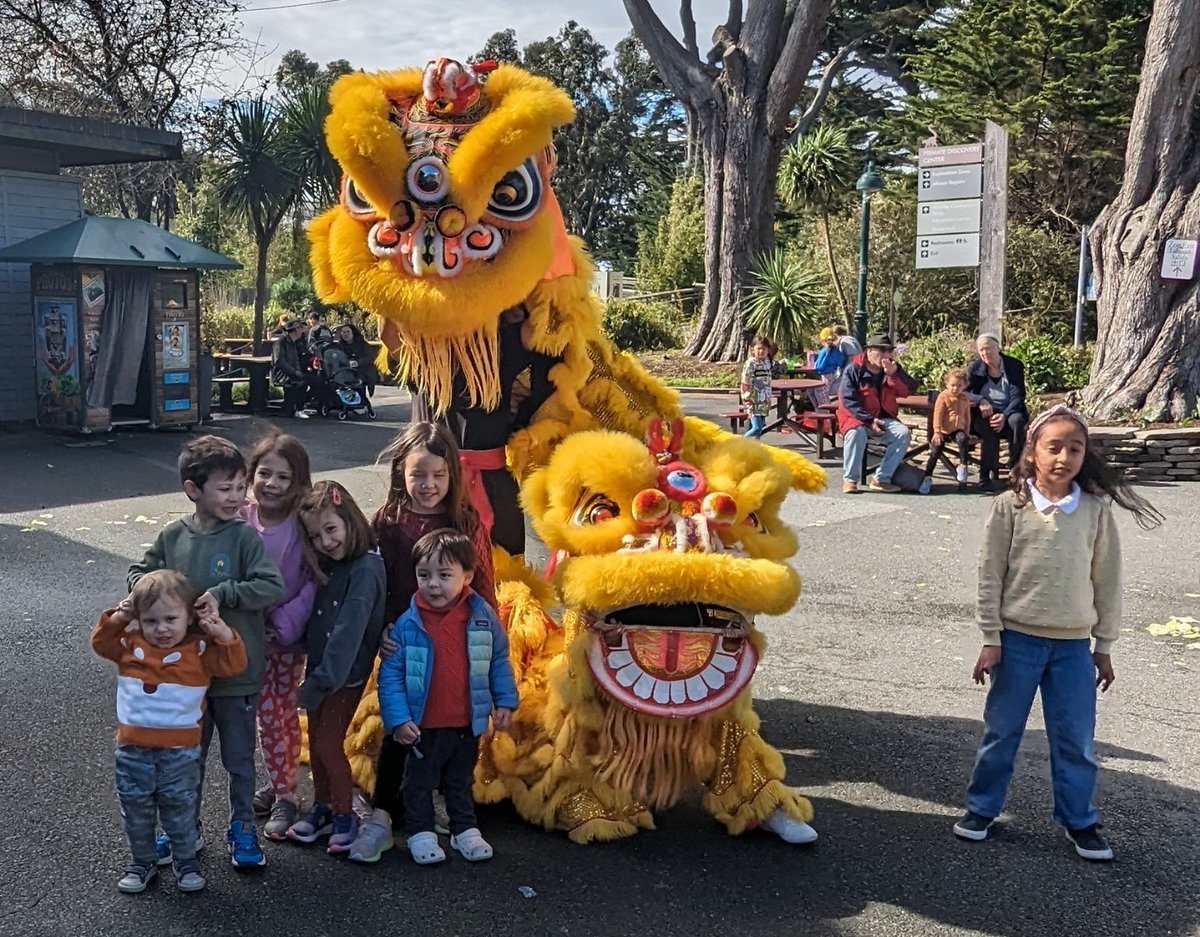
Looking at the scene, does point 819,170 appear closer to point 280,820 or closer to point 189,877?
point 280,820

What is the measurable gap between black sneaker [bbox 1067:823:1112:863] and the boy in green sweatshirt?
248 centimetres

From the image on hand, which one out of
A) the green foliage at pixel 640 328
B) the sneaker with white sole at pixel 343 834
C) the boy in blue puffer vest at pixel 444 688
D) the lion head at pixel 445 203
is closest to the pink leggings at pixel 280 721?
the sneaker with white sole at pixel 343 834

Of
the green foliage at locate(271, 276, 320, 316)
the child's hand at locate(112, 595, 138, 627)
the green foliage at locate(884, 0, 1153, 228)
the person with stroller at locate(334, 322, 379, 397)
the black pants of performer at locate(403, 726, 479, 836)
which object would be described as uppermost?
the green foliage at locate(884, 0, 1153, 228)

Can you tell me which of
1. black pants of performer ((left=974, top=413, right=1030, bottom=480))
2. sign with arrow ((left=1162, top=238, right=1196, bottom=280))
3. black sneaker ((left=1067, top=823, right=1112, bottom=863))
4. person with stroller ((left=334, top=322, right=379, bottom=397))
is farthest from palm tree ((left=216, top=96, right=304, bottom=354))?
black sneaker ((left=1067, top=823, right=1112, bottom=863))

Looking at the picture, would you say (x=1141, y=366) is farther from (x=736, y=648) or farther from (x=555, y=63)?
(x=555, y=63)

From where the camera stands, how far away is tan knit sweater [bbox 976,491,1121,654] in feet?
11.6

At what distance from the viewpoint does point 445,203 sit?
3902 millimetres

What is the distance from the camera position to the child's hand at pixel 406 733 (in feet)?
10.8

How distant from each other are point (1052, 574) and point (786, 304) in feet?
50.9

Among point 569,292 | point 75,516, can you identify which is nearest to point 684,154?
point 75,516

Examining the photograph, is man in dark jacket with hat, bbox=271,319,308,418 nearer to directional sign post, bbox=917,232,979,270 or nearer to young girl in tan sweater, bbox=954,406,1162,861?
directional sign post, bbox=917,232,979,270

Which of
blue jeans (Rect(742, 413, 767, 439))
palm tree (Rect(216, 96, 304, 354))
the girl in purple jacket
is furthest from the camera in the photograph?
palm tree (Rect(216, 96, 304, 354))

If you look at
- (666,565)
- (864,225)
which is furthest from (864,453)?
(666,565)

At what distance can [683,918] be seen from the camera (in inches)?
122
